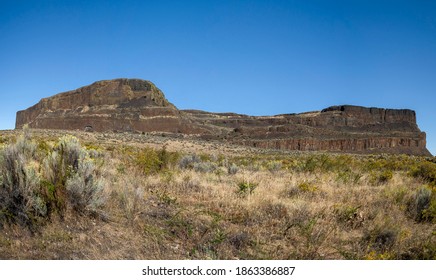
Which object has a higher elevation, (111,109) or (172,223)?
(111,109)

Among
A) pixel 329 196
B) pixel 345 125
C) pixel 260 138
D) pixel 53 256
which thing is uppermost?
pixel 345 125

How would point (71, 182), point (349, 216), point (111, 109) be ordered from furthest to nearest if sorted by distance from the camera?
point (111, 109) < point (349, 216) < point (71, 182)

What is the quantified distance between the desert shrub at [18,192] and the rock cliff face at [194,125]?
3268 inches

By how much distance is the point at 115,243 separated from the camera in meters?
3.91

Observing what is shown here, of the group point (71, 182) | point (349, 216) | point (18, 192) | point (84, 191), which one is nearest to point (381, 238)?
point (349, 216)

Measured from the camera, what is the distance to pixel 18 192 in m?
4.35

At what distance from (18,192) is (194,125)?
407 ft

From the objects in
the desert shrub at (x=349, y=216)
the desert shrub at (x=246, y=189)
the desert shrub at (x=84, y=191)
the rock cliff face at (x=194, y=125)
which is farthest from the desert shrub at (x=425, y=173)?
the rock cliff face at (x=194, y=125)

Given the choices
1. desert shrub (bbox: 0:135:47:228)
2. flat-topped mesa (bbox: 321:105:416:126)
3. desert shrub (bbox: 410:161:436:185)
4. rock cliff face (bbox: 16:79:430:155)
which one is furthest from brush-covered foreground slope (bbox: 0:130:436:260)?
flat-topped mesa (bbox: 321:105:416:126)

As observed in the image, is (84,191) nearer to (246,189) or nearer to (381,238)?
(246,189)

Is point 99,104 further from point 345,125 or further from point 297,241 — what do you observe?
point 297,241

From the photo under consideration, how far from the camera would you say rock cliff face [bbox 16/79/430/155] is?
101 m

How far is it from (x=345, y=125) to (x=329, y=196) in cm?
14624

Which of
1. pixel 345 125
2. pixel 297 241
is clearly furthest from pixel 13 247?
pixel 345 125
